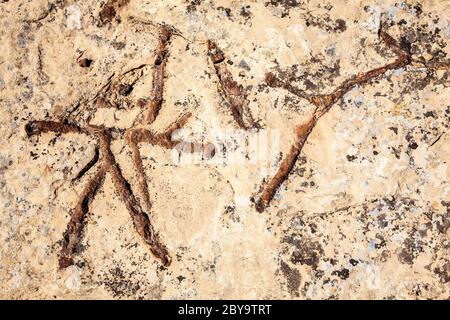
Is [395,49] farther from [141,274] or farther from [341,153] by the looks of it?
[141,274]

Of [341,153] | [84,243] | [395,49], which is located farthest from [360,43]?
[84,243]

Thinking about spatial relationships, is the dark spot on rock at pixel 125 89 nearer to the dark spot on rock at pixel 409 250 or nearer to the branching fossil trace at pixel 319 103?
the branching fossil trace at pixel 319 103

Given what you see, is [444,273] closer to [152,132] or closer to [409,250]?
[409,250]

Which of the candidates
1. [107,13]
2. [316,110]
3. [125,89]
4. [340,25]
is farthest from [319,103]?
[107,13]

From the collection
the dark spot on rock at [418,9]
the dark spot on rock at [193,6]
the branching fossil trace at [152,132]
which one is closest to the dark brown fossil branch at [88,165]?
the branching fossil trace at [152,132]

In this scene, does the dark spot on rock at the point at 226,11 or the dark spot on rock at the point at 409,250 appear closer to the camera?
the dark spot on rock at the point at 409,250

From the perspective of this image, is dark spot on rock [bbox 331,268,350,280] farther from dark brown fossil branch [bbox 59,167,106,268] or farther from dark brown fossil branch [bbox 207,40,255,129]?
dark brown fossil branch [bbox 59,167,106,268]

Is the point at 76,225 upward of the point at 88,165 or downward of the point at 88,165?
downward
